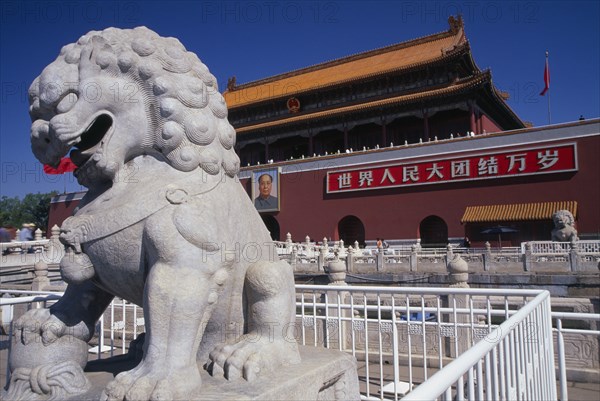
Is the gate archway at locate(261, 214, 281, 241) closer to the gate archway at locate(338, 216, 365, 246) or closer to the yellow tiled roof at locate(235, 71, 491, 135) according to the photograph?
the gate archway at locate(338, 216, 365, 246)

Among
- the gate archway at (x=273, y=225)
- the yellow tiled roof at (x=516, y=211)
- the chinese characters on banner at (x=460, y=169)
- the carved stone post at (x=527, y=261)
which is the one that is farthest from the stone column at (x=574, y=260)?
the gate archway at (x=273, y=225)

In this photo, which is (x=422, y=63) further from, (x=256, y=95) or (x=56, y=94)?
(x=56, y=94)

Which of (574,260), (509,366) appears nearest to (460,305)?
(509,366)

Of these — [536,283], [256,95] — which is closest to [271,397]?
[536,283]

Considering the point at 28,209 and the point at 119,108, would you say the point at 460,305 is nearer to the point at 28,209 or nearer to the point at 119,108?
the point at 119,108

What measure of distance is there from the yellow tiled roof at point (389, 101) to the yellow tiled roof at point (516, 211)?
4.59m

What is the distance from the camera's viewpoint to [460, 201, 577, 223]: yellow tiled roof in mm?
13953

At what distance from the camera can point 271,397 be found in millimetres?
1580

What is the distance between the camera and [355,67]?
2228 cm

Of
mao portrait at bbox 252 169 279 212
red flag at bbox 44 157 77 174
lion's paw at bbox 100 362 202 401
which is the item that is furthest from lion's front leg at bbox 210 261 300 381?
mao portrait at bbox 252 169 279 212

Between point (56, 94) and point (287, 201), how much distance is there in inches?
713

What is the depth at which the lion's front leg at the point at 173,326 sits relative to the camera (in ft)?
5.02

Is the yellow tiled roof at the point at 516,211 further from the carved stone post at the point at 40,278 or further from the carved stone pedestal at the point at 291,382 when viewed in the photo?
the carved stone pedestal at the point at 291,382

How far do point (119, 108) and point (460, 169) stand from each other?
15217 millimetres
